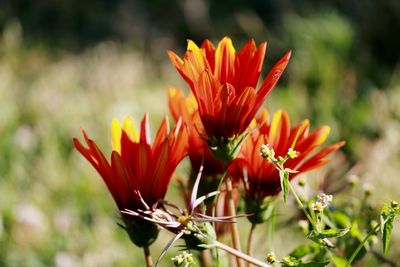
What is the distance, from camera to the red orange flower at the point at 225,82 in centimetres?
72

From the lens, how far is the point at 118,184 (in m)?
0.77

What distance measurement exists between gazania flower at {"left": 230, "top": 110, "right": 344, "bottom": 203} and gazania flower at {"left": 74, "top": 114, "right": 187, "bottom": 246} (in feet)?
0.27

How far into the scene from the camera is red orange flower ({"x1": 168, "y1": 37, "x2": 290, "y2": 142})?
28.5 inches

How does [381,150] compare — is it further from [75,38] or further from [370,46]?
[75,38]

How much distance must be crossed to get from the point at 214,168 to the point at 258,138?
10cm

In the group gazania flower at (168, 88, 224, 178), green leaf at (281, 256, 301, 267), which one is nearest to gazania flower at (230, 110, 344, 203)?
gazania flower at (168, 88, 224, 178)

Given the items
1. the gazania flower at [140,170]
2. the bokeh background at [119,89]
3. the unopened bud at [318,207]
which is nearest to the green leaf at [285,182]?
the unopened bud at [318,207]

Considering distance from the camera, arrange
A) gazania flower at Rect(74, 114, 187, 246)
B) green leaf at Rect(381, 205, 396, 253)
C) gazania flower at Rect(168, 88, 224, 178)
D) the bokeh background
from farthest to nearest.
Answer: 1. the bokeh background
2. gazania flower at Rect(168, 88, 224, 178)
3. gazania flower at Rect(74, 114, 187, 246)
4. green leaf at Rect(381, 205, 396, 253)

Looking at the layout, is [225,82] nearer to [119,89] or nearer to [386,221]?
[386,221]

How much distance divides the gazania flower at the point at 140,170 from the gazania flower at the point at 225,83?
0.05m

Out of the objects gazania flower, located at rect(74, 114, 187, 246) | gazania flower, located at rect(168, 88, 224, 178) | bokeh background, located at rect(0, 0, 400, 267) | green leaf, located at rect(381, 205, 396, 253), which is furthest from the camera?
bokeh background, located at rect(0, 0, 400, 267)

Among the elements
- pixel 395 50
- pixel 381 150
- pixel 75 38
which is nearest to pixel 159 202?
pixel 381 150

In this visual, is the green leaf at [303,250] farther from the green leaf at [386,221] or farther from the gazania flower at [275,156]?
the green leaf at [386,221]

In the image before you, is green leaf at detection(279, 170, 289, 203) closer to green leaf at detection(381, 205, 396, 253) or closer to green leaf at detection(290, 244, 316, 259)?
green leaf at detection(381, 205, 396, 253)
